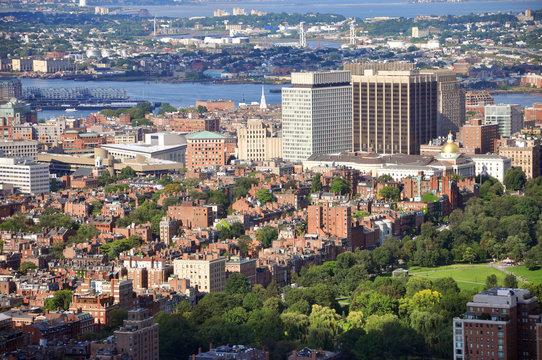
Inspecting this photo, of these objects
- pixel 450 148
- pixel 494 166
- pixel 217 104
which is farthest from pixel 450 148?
pixel 217 104

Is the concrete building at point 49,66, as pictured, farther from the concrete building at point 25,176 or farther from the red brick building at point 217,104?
the concrete building at point 25,176

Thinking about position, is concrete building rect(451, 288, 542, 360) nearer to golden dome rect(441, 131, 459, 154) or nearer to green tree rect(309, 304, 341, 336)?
green tree rect(309, 304, 341, 336)

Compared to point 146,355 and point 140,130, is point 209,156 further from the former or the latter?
point 146,355

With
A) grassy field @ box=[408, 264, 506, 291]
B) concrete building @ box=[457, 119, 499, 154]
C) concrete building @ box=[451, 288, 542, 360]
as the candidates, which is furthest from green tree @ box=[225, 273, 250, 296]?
concrete building @ box=[457, 119, 499, 154]

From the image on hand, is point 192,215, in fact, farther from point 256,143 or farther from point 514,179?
point 256,143

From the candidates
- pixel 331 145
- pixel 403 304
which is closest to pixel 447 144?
pixel 331 145

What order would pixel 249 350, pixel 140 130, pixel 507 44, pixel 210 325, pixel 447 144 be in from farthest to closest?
pixel 507 44, pixel 140 130, pixel 447 144, pixel 210 325, pixel 249 350
